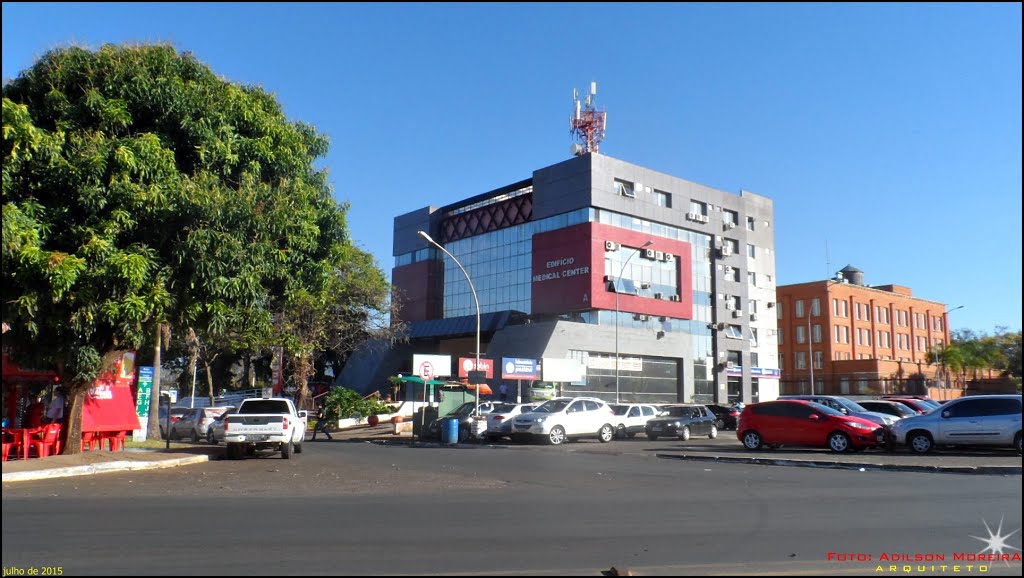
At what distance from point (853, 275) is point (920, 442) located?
68.3 meters

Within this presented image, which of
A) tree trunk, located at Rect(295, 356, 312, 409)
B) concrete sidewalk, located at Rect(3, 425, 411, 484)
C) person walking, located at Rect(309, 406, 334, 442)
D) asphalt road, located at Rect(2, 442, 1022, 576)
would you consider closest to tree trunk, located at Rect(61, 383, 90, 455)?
concrete sidewalk, located at Rect(3, 425, 411, 484)

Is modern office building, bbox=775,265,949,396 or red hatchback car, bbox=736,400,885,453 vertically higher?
modern office building, bbox=775,265,949,396

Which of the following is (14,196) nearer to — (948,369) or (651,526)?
(651,526)

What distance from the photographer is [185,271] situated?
15.1m

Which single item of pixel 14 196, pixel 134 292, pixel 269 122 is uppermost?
pixel 269 122

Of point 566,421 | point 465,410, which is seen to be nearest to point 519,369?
point 465,410

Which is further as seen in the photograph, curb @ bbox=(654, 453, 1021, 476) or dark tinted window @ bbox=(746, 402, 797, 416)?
Answer: dark tinted window @ bbox=(746, 402, 797, 416)

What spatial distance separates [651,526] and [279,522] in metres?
4.22

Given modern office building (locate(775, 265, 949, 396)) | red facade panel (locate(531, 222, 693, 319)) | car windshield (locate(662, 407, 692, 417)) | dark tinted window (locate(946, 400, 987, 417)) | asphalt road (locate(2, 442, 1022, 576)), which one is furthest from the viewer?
modern office building (locate(775, 265, 949, 396))

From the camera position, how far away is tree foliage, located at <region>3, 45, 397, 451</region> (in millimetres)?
13805

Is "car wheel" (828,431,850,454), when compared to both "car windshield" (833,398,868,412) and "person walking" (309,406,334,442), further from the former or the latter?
"person walking" (309,406,334,442)

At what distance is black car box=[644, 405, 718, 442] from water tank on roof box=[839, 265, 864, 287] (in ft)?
192

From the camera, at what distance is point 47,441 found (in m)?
17.6

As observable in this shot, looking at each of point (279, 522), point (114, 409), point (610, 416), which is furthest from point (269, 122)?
point (610, 416)
